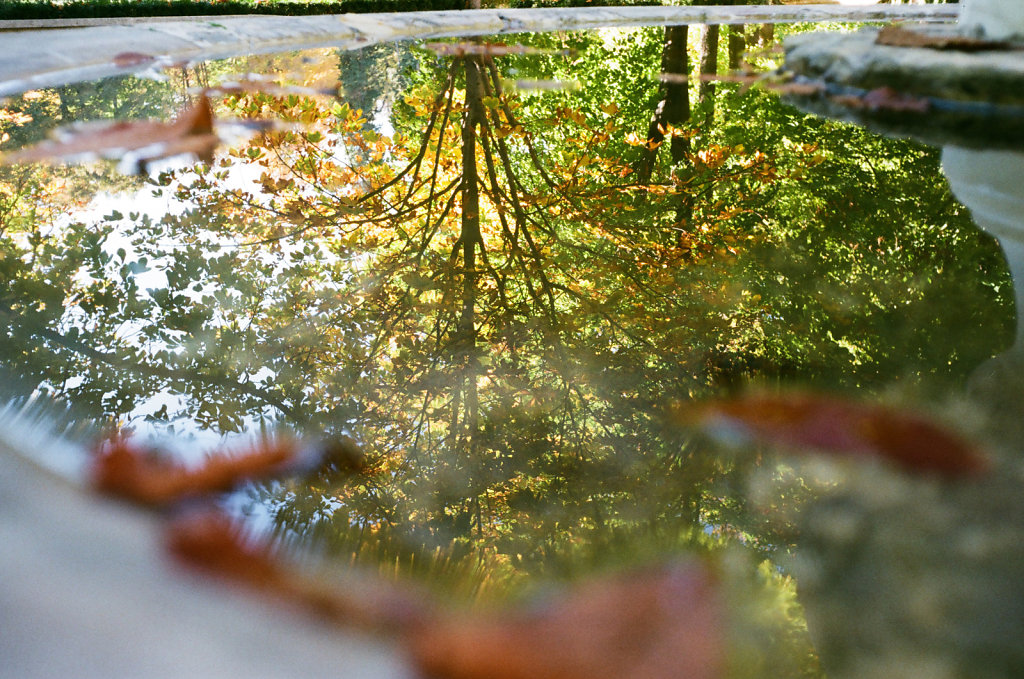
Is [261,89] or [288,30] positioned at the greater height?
[288,30]

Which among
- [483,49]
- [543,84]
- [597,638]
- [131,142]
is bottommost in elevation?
[597,638]

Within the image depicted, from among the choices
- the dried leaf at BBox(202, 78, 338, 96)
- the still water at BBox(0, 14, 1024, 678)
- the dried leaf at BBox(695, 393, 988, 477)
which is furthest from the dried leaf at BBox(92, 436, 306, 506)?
the dried leaf at BBox(202, 78, 338, 96)

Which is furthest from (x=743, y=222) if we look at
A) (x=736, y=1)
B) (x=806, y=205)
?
(x=736, y=1)

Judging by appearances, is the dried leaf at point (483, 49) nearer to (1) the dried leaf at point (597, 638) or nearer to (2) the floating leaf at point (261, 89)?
(2) the floating leaf at point (261, 89)

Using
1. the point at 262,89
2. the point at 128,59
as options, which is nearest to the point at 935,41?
the point at 262,89

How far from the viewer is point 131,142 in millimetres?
2191

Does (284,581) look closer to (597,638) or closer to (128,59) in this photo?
(597,638)

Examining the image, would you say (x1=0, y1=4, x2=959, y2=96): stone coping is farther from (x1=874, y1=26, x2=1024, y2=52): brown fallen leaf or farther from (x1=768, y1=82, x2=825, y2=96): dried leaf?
(x1=874, y1=26, x2=1024, y2=52): brown fallen leaf

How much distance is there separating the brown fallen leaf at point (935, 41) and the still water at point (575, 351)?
1.00ft

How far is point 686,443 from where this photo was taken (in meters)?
0.87

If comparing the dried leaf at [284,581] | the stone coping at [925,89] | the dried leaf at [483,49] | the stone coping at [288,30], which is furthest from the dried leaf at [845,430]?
the dried leaf at [483,49]

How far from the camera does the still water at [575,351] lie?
2.29 ft

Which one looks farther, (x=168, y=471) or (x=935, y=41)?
(x=935, y=41)

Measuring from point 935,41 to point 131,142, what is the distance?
2.32 metres
